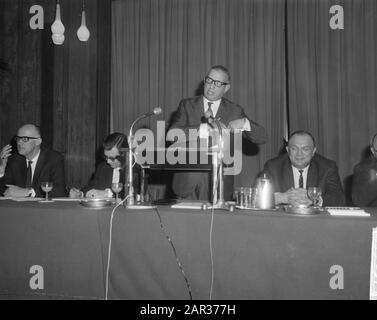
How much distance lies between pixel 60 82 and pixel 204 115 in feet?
9.63

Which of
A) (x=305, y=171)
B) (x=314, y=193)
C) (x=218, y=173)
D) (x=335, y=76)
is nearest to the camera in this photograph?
(x=314, y=193)

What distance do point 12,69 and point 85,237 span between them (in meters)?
3.83

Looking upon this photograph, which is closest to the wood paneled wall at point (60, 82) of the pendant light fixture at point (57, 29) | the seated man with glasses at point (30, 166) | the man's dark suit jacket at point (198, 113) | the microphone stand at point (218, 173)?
the pendant light fixture at point (57, 29)

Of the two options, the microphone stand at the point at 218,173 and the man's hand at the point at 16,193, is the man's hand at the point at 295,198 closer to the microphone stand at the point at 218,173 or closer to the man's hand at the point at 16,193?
the microphone stand at the point at 218,173

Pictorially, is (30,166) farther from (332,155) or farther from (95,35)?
(332,155)

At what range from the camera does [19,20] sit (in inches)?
198

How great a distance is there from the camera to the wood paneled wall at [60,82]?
4.91 metres

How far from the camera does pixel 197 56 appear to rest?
4.89 metres

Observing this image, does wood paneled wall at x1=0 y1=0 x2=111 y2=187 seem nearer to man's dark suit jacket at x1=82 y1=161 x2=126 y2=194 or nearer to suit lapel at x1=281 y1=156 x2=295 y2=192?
man's dark suit jacket at x1=82 y1=161 x2=126 y2=194

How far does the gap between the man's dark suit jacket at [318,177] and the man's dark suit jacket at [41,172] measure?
1.79 m

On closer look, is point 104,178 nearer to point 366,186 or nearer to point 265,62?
point 366,186

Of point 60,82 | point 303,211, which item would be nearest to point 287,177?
point 303,211

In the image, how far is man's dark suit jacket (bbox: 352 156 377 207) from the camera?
9.02ft
